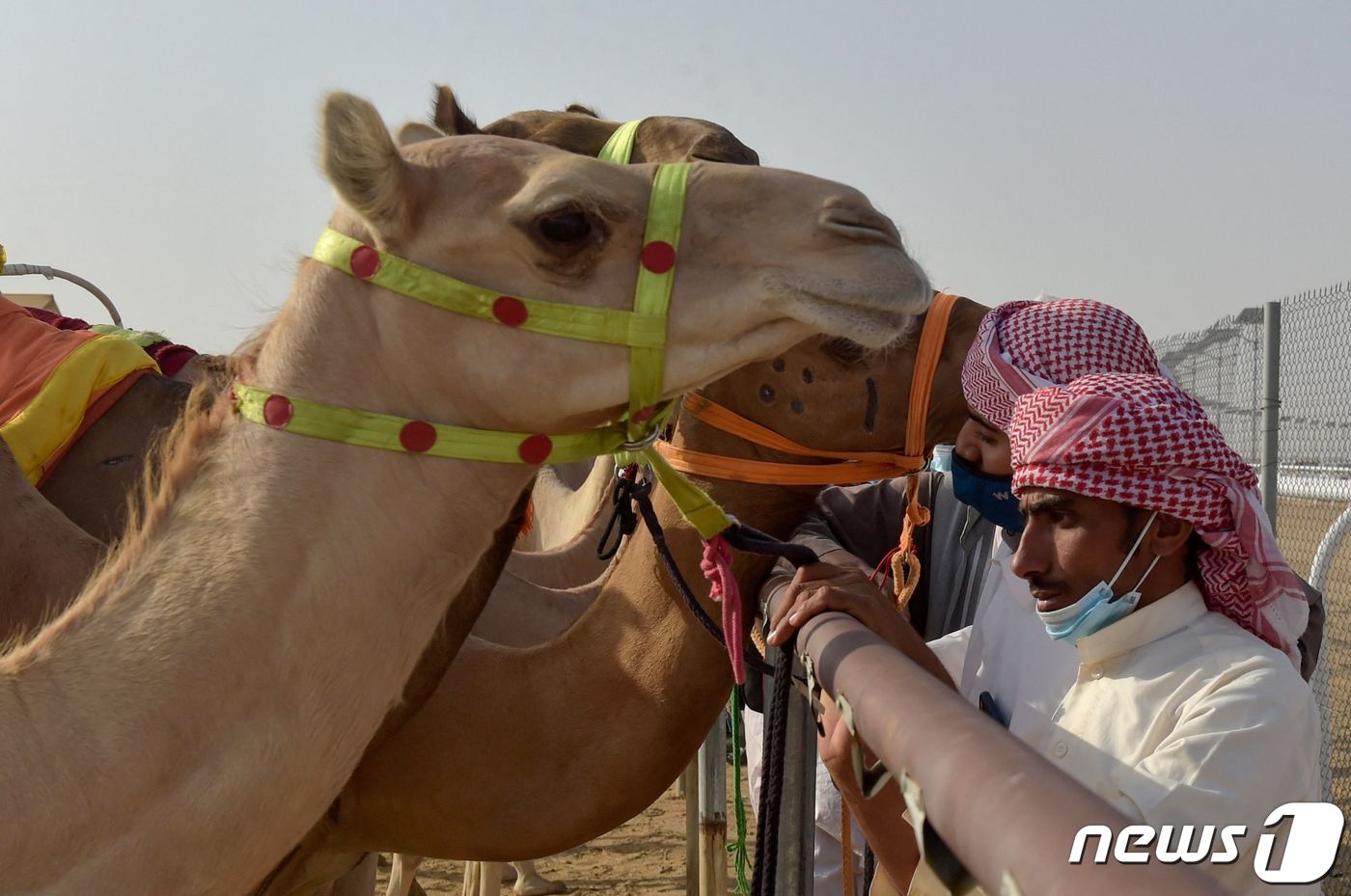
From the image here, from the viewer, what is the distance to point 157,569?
1842 millimetres

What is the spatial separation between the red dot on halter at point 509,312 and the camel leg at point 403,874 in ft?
12.0

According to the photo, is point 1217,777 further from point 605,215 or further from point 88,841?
point 88,841

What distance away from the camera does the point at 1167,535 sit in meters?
1.83

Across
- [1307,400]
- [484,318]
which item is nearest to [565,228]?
[484,318]

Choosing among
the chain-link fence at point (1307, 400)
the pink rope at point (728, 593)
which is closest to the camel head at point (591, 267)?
the pink rope at point (728, 593)

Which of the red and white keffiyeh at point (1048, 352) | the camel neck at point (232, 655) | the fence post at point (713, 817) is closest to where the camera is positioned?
the camel neck at point (232, 655)

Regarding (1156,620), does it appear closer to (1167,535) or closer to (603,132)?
(1167,535)

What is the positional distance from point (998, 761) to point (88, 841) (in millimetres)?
1300

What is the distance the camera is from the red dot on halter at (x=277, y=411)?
1910 mm

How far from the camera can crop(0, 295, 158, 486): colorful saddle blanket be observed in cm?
301

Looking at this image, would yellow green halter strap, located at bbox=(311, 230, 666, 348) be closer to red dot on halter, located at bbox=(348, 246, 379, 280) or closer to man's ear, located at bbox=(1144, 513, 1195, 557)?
red dot on halter, located at bbox=(348, 246, 379, 280)

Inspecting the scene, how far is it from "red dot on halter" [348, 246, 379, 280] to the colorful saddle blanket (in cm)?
144

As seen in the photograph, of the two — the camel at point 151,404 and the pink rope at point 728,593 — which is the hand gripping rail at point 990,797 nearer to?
the pink rope at point 728,593

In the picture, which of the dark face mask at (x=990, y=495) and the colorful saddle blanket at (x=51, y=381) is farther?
the colorful saddle blanket at (x=51, y=381)
